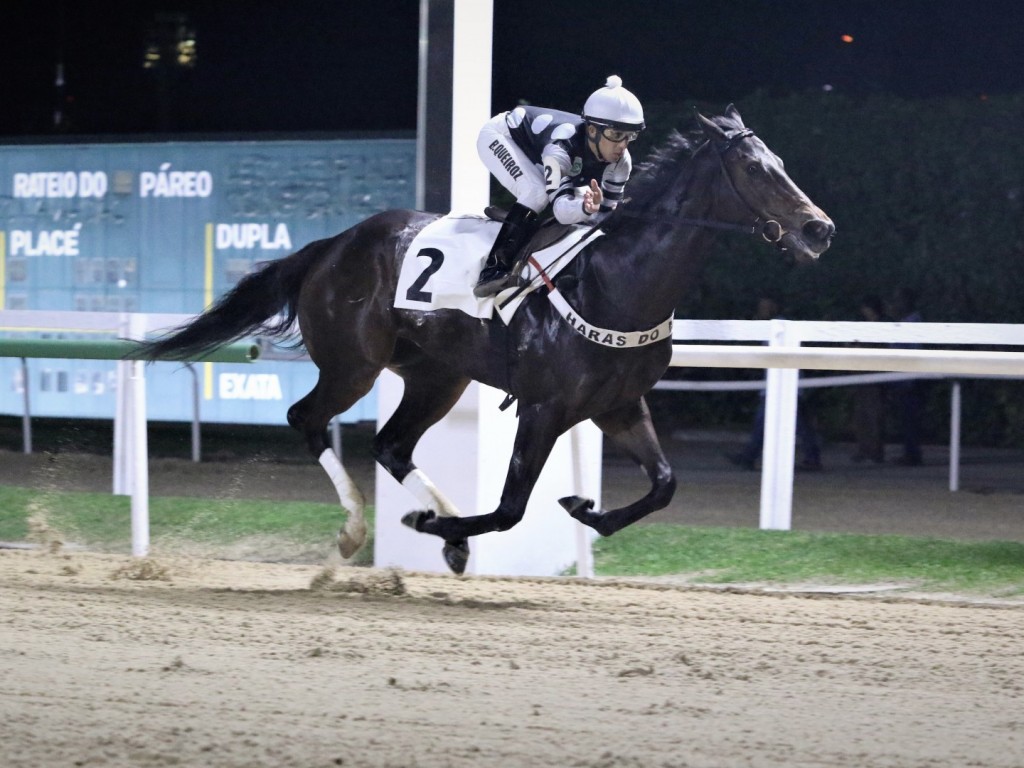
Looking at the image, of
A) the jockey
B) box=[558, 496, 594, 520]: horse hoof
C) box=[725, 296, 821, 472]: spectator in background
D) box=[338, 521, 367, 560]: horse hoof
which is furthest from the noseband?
box=[725, 296, 821, 472]: spectator in background

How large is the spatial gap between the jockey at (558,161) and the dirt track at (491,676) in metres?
1.30

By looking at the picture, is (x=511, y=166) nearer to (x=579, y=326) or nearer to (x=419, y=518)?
(x=579, y=326)

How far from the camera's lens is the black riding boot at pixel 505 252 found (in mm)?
4992

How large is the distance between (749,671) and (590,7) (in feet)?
33.4

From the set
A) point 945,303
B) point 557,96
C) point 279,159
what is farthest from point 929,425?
point 279,159

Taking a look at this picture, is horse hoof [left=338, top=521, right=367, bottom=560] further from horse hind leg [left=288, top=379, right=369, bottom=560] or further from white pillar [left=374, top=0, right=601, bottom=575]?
white pillar [left=374, top=0, right=601, bottom=575]

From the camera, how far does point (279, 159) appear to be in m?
9.95

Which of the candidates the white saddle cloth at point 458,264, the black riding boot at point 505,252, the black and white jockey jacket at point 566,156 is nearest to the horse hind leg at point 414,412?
the white saddle cloth at point 458,264

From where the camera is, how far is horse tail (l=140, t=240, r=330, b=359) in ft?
19.4

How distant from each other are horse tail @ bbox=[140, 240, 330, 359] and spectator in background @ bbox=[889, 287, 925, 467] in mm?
5440

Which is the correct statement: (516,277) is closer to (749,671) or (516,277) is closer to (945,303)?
(749,671)

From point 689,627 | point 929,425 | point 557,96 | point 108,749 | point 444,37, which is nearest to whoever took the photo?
point 108,749

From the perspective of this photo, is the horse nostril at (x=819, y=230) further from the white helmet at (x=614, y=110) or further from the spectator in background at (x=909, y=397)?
the spectator in background at (x=909, y=397)

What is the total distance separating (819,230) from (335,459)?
220cm
